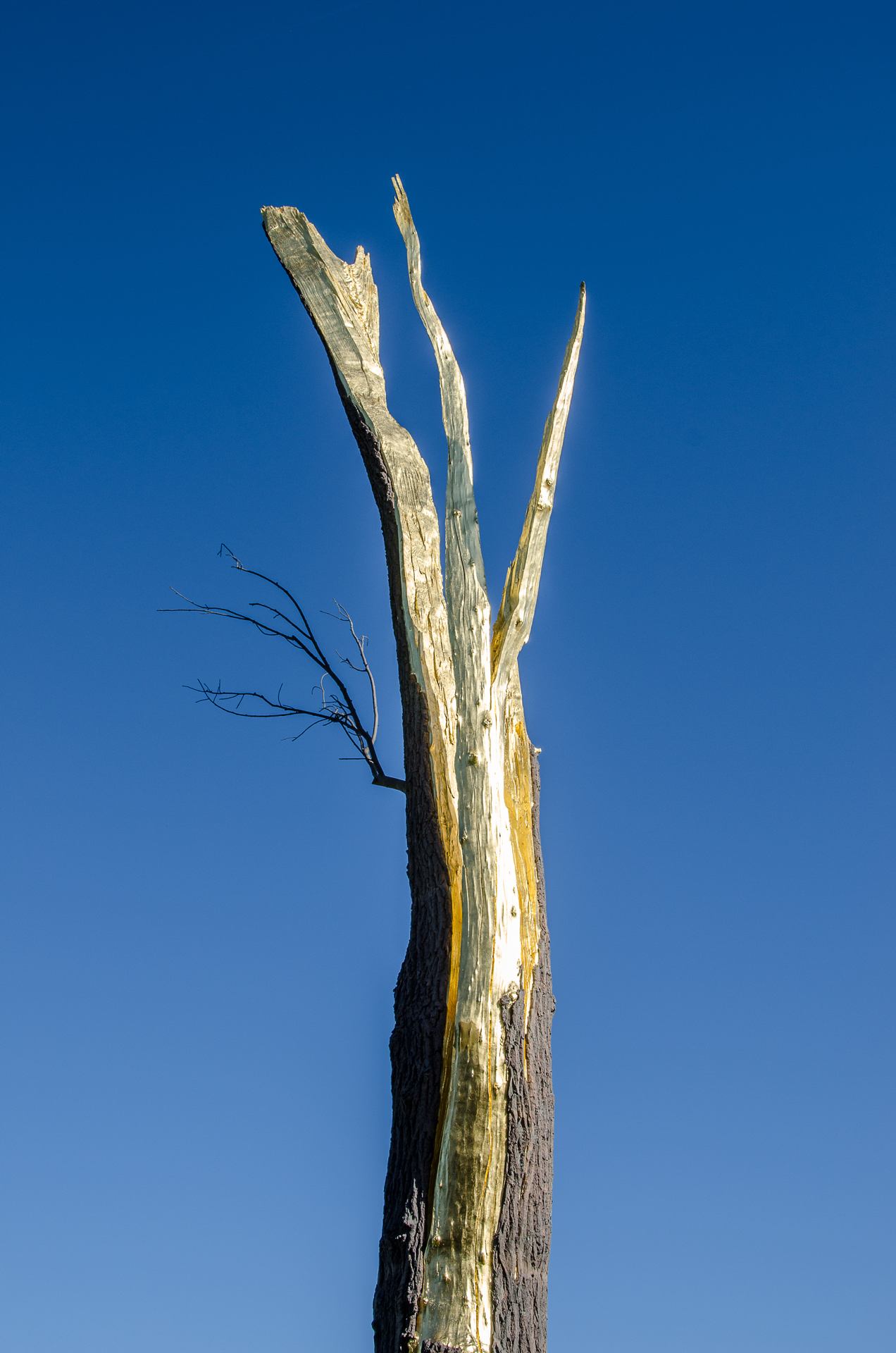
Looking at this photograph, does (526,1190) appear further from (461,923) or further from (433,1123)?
(461,923)

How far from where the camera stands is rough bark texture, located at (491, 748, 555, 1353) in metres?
2.74

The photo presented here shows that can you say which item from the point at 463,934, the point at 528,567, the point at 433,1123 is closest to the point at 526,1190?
the point at 433,1123

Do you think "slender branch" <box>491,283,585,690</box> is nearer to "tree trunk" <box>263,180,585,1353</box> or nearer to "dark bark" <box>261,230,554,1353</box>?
"tree trunk" <box>263,180,585,1353</box>

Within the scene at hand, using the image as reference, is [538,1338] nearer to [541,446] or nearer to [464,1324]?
[464,1324]

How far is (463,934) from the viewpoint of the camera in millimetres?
3090

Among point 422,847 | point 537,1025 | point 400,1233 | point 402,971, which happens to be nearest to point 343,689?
point 422,847

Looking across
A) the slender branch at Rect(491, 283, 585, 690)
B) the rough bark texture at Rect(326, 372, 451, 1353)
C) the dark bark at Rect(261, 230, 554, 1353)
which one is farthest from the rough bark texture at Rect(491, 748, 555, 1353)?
the slender branch at Rect(491, 283, 585, 690)

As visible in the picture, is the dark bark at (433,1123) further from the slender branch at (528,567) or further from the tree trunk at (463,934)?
the slender branch at (528,567)

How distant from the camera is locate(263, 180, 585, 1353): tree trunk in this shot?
9.10 ft

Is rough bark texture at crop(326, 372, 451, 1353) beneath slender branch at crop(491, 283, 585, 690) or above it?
beneath

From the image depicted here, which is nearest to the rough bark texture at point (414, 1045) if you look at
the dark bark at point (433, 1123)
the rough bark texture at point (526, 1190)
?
the dark bark at point (433, 1123)

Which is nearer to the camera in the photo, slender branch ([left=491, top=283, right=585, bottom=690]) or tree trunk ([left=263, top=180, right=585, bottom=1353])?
tree trunk ([left=263, top=180, right=585, bottom=1353])

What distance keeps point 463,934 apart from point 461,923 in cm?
3

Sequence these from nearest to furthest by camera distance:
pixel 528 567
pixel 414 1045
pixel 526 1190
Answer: pixel 526 1190 → pixel 414 1045 → pixel 528 567
